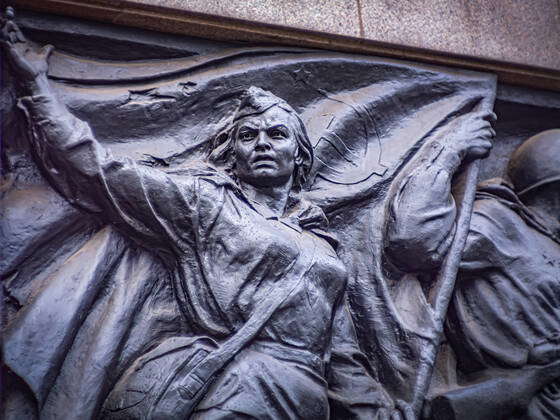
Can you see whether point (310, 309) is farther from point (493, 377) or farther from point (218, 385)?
point (493, 377)

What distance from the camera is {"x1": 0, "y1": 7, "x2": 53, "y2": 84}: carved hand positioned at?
412 cm

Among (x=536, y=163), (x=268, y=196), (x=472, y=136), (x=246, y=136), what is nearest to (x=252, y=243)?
(x=268, y=196)

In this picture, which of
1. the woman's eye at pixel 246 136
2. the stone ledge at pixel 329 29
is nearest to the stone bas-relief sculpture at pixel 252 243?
the woman's eye at pixel 246 136

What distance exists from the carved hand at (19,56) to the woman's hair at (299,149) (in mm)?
1046

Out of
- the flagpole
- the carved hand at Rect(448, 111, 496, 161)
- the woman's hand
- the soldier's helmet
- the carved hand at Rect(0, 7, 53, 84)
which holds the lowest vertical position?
the woman's hand

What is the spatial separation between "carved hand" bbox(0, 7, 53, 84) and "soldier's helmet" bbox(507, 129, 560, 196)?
3138 mm

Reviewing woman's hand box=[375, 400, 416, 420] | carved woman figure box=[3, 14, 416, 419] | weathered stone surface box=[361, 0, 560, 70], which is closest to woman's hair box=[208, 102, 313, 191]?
carved woman figure box=[3, 14, 416, 419]

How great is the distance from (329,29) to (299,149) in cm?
86

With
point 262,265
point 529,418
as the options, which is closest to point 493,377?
point 529,418

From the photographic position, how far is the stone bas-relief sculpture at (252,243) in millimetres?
3850

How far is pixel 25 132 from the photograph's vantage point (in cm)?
420

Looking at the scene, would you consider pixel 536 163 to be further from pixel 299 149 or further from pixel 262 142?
pixel 262 142

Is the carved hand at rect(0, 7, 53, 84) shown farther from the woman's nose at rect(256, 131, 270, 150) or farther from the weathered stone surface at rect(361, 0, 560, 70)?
the weathered stone surface at rect(361, 0, 560, 70)

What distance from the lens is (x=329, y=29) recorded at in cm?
491
